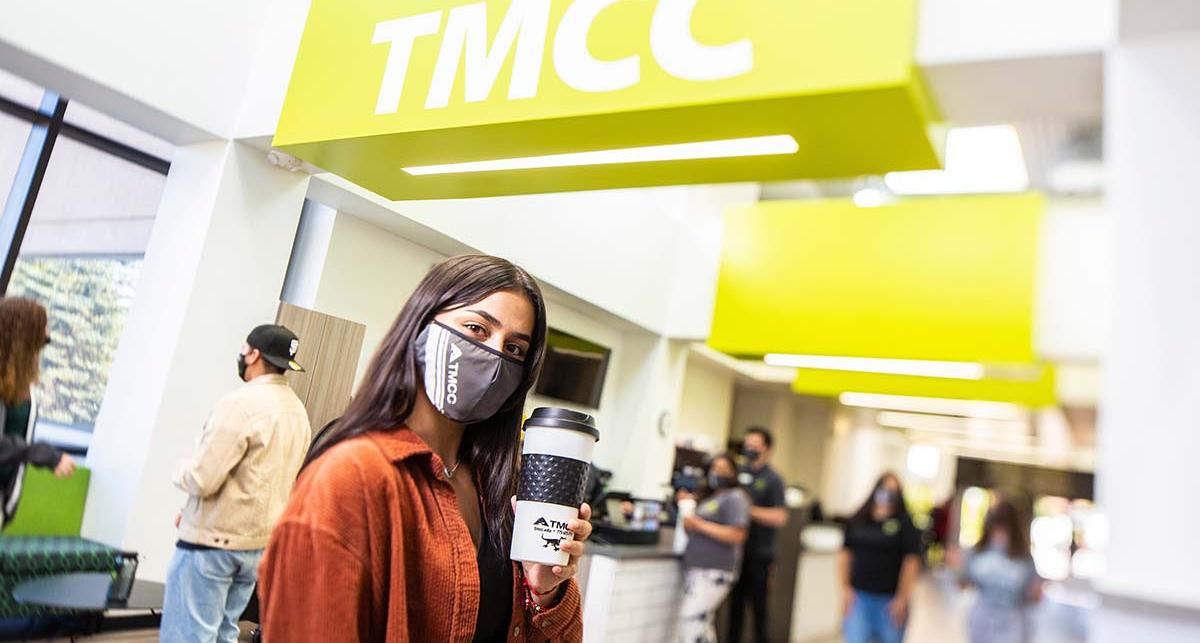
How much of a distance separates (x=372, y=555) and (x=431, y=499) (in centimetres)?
14

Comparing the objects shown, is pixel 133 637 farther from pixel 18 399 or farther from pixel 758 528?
pixel 758 528

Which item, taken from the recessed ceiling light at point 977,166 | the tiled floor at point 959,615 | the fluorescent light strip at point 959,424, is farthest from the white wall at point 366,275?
the fluorescent light strip at point 959,424

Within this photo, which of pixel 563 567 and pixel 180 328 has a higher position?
pixel 180 328

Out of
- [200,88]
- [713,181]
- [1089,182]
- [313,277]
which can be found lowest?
[313,277]

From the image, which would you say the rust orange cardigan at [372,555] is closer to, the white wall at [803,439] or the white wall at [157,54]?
the white wall at [157,54]

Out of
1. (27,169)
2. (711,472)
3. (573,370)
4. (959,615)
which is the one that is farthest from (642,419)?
(959,615)

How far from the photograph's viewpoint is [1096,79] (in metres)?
2.15

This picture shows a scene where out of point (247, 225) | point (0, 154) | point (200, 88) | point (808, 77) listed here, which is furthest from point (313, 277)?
point (808, 77)

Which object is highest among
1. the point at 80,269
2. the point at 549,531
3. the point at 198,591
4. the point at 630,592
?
the point at 80,269

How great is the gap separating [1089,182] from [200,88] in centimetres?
859

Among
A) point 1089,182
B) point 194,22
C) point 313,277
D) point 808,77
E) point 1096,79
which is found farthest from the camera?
point 1089,182

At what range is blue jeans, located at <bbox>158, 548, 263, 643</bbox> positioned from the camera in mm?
2861

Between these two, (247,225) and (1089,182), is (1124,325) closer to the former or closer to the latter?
(247,225)

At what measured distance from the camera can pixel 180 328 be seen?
4.16 metres
